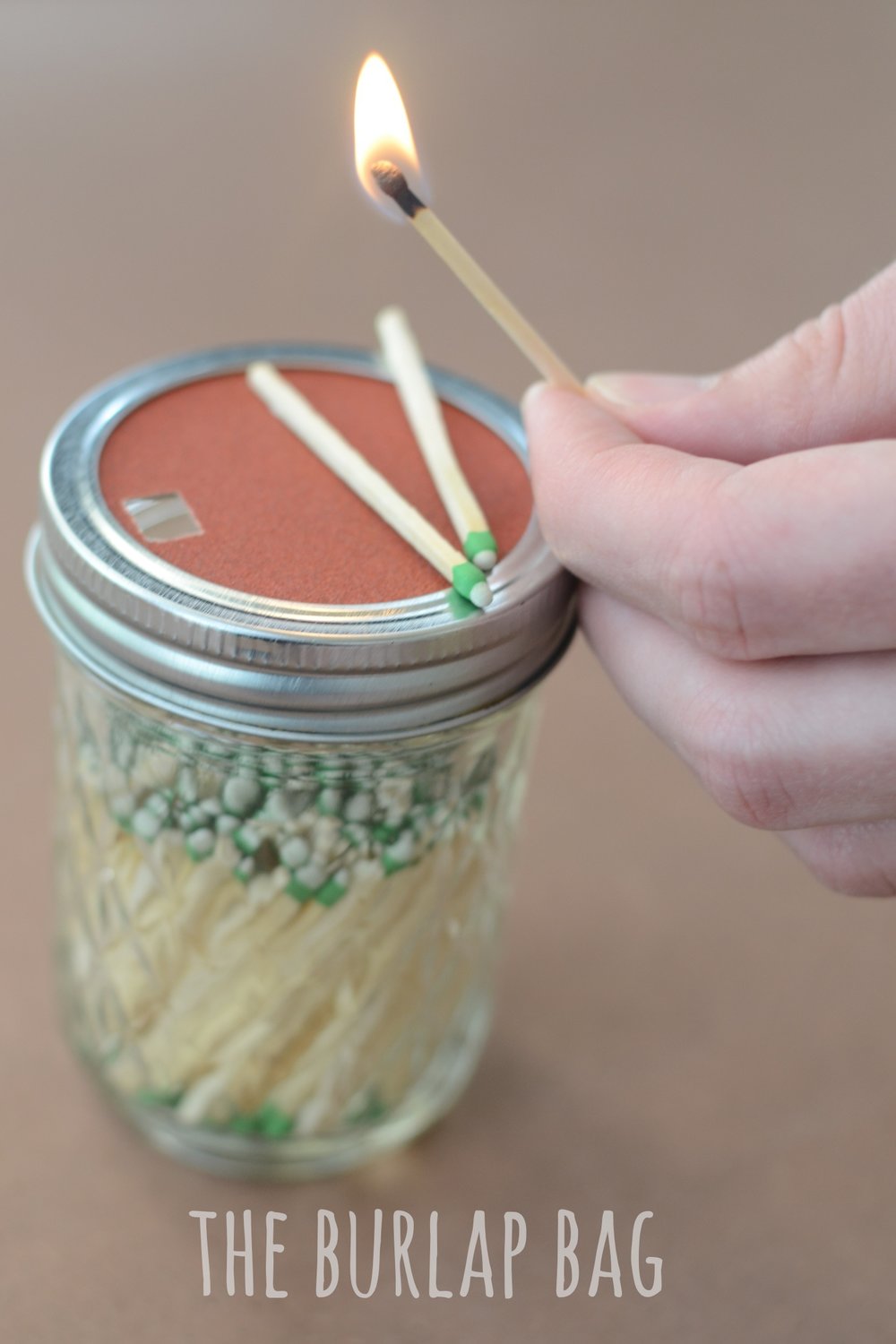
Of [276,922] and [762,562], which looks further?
[276,922]

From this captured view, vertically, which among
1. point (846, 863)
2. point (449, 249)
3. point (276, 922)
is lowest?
point (846, 863)

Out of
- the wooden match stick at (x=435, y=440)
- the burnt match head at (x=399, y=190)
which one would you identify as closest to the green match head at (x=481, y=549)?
the wooden match stick at (x=435, y=440)

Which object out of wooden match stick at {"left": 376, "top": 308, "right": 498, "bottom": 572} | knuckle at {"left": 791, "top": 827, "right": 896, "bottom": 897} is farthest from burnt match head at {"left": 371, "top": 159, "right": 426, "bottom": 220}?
knuckle at {"left": 791, "top": 827, "right": 896, "bottom": 897}

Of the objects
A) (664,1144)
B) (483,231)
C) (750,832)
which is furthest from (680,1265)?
(483,231)

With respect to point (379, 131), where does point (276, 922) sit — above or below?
below

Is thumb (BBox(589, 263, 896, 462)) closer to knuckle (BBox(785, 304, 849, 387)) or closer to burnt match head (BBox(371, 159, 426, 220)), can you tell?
knuckle (BBox(785, 304, 849, 387))

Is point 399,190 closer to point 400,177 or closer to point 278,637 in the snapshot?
point 400,177

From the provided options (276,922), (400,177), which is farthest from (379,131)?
(276,922)

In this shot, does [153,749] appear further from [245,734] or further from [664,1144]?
[664,1144]
